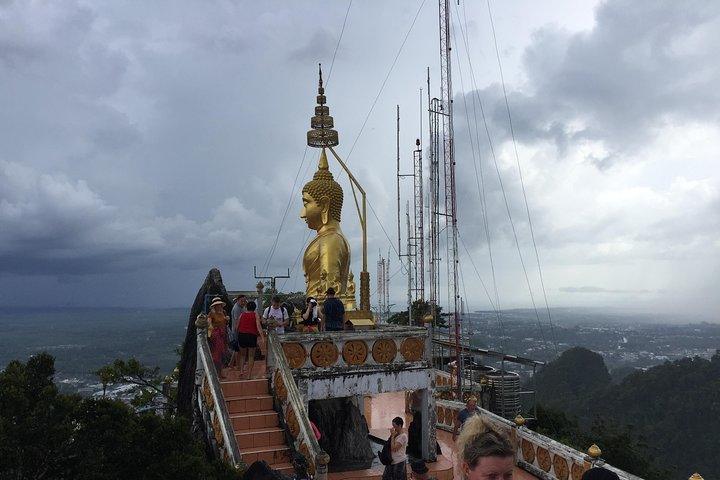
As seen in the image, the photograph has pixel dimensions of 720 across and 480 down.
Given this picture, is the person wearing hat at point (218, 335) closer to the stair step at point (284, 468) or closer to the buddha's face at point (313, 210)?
the stair step at point (284, 468)

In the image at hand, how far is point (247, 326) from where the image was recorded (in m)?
10.2

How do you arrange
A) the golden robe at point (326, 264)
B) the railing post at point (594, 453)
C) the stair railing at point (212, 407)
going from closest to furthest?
the stair railing at point (212, 407) < the railing post at point (594, 453) < the golden robe at point (326, 264)

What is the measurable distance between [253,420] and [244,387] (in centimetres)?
69

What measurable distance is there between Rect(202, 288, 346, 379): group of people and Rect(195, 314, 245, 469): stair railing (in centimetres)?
34

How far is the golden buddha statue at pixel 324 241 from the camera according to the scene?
577 inches

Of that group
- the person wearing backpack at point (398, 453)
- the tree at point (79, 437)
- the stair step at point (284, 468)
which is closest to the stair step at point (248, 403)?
the stair step at point (284, 468)

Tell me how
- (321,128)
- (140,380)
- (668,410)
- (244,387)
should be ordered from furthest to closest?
(668,410)
(140,380)
(321,128)
(244,387)

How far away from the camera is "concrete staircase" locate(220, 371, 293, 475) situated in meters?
8.49

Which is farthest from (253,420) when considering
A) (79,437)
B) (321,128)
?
(321,128)

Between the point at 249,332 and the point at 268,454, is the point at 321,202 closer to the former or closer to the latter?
the point at 249,332

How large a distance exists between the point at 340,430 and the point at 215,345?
3129 mm

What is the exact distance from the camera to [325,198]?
50.4 ft

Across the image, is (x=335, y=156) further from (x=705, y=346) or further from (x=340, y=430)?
(x=705, y=346)

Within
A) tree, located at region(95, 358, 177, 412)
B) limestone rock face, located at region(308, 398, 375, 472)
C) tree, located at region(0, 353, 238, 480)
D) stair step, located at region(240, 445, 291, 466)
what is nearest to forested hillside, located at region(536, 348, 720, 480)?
tree, located at region(95, 358, 177, 412)
